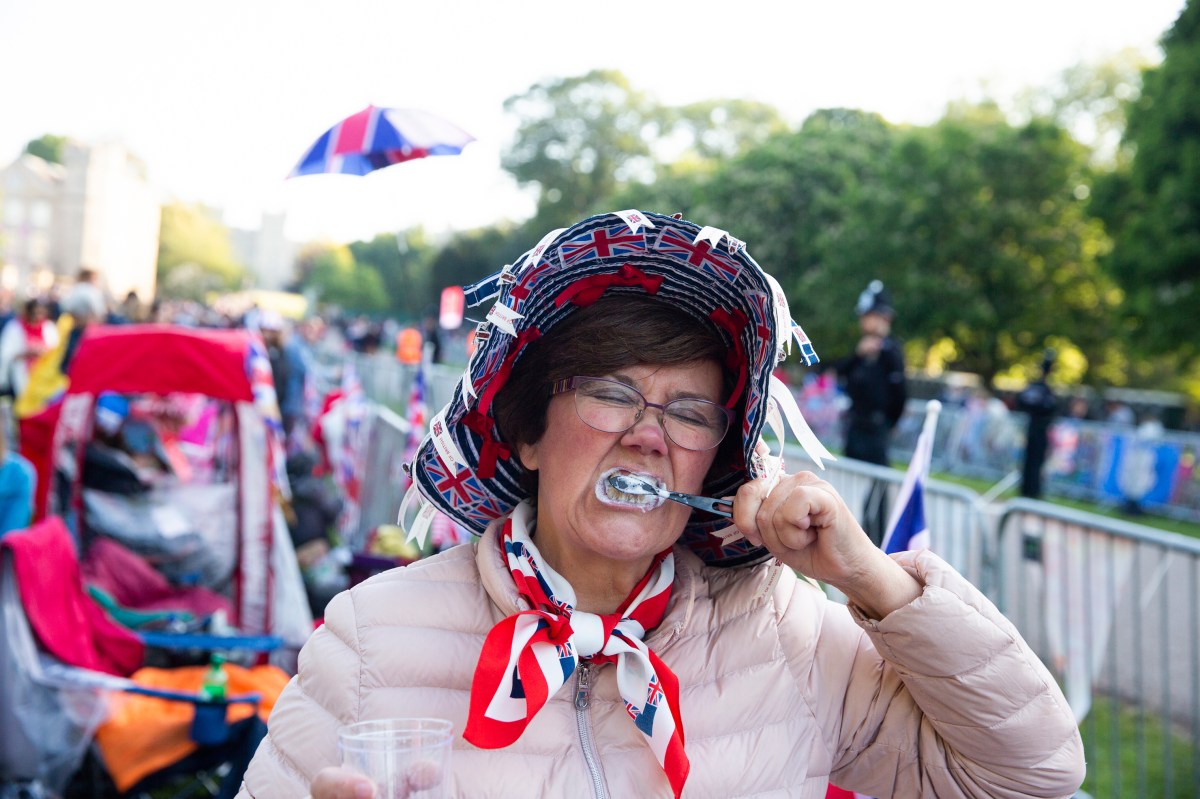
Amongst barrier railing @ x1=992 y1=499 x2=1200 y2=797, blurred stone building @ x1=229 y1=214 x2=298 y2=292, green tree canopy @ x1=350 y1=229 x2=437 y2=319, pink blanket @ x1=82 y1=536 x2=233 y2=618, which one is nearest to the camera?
barrier railing @ x1=992 y1=499 x2=1200 y2=797

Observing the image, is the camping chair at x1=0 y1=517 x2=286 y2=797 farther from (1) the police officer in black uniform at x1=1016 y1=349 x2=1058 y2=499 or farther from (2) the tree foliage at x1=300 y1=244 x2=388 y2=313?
(2) the tree foliage at x1=300 y1=244 x2=388 y2=313

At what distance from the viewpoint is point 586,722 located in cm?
190

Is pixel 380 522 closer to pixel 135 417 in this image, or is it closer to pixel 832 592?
pixel 135 417

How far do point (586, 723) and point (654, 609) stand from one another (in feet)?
0.88

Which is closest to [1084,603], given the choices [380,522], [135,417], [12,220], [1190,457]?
[380,522]

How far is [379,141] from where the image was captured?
5.02 meters

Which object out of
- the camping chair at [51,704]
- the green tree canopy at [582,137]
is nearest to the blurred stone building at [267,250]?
the green tree canopy at [582,137]

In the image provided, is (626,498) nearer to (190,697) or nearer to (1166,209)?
(190,697)

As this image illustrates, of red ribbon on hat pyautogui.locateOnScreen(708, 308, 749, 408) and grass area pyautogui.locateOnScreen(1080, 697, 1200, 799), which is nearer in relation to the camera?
red ribbon on hat pyautogui.locateOnScreen(708, 308, 749, 408)

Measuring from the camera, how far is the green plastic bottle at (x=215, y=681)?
13.9 feet

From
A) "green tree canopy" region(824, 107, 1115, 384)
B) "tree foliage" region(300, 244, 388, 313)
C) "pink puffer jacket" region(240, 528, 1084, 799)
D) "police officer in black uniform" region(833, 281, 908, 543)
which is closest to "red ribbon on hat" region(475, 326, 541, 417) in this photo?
"pink puffer jacket" region(240, 528, 1084, 799)

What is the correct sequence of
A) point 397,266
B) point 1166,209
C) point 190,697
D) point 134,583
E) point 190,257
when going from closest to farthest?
point 190,697 < point 134,583 < point 1166,209 < point 397,266 < point 190,257

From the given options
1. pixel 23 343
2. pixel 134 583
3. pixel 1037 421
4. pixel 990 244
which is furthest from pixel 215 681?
pixel 990 244

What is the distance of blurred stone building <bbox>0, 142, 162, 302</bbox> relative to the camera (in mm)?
98062
